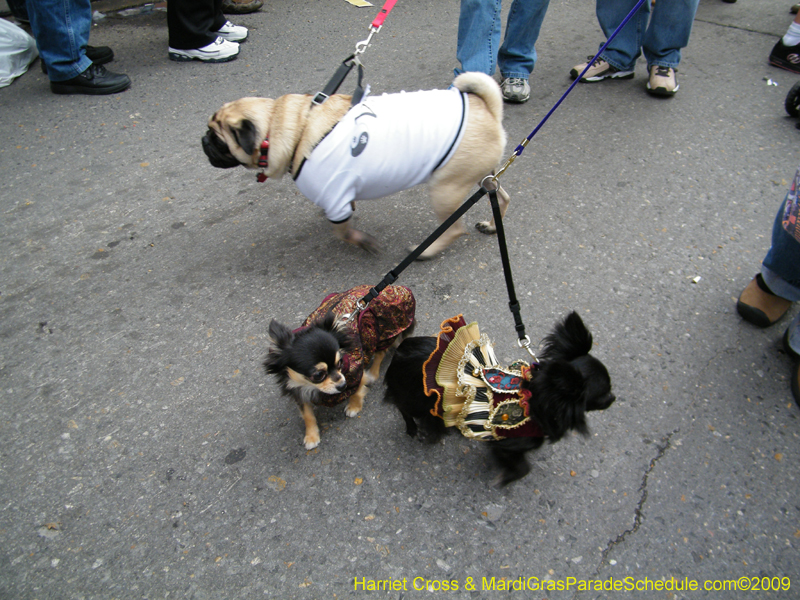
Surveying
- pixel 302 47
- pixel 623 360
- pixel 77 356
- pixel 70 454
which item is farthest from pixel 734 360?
pixel 302 47

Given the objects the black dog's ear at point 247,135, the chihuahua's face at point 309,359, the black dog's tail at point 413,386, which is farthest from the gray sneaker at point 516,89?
the chihuahua's face at point 309,359

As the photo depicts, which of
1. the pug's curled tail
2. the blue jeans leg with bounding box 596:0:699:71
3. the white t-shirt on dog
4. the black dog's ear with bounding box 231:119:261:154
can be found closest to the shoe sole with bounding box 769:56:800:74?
the blue jeans leg with bounding box 596:0:699:71

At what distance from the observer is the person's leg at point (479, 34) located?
3.46 metres

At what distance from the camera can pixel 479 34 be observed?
352 centimetres

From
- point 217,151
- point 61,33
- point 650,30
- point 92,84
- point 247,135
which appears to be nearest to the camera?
point 247,135

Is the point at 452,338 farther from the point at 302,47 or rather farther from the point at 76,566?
the point at 302,47

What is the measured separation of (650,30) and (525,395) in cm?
407

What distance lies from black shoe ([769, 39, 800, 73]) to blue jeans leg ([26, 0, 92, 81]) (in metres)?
6.18

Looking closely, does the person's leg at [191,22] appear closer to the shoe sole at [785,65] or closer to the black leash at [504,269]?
the black leash at [504,269]

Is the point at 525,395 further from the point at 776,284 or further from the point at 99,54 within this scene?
the point at 99,54

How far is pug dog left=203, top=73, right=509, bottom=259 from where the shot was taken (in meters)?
2.22

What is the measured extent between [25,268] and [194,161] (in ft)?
4.47

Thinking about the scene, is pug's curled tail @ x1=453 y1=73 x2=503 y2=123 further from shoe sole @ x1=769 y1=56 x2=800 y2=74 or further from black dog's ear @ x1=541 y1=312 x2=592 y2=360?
shoe sole @ x1=769 y1=56 x2=800 y2=74

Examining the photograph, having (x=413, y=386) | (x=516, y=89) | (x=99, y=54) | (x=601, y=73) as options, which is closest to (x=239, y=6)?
(x=99, y=54)
